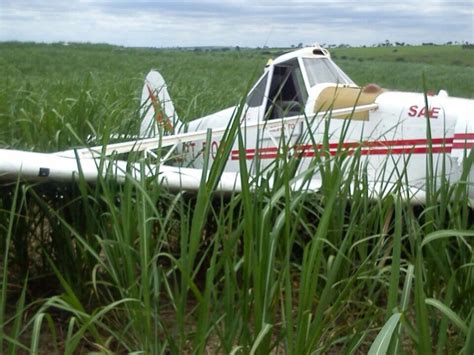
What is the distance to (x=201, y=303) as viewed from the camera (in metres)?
1.99

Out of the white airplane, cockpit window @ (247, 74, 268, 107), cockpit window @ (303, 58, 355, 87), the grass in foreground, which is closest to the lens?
the grass in foreground

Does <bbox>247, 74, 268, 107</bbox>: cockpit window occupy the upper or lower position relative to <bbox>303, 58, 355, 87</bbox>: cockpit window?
lower

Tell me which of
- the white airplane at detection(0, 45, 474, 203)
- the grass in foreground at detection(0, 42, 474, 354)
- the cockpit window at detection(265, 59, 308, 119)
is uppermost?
the cockpit window at detection(265, 59, 308, 119)

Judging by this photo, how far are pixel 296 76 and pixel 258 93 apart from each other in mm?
401

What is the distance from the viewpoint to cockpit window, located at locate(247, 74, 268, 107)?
18.5 feet

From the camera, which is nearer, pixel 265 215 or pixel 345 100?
pixel 265 215

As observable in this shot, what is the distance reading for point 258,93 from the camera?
18.7 ft

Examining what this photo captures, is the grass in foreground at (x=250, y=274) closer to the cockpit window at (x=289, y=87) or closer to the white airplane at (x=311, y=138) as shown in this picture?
the white airplane at (x=311, y=138)

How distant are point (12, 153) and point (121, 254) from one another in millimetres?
1029

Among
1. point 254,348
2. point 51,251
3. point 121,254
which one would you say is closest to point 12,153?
point 51,251

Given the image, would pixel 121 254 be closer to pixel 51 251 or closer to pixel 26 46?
pixel 51 251

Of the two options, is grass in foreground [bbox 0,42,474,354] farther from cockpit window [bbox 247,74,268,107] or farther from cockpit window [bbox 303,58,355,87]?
cockpit window [bbox 247,74,268,107]

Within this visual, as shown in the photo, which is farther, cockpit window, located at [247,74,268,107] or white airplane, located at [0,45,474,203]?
cockpit window, located at [247,74,268,107]

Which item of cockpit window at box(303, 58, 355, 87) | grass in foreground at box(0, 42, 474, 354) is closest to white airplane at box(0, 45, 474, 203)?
cockpit window at box(303, 58, 355, 87)
